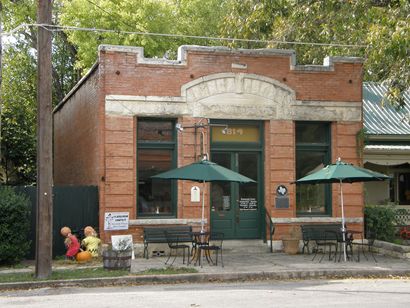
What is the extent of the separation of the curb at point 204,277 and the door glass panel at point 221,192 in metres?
4.02

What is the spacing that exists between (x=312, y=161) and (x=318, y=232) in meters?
2.28

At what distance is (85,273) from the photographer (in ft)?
42.6

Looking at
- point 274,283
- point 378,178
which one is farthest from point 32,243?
point 378,178

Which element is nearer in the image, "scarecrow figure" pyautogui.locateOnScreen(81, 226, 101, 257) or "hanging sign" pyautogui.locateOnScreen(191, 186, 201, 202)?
"scarecrow figure" pyautogui.locateOnScreen(81, 226, 101, 257)

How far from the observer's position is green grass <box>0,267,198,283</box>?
12.5m

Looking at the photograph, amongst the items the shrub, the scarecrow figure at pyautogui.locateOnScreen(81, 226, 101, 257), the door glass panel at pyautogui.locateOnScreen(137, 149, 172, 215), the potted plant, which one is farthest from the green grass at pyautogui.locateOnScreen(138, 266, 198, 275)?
the potted plant

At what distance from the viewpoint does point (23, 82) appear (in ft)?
118

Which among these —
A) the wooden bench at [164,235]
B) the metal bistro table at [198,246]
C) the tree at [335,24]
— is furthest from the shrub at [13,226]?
the tree at [335,24]

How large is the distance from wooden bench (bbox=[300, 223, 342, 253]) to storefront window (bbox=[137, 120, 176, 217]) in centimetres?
375

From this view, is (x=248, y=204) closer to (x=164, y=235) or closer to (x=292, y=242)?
(x=292, y=242)

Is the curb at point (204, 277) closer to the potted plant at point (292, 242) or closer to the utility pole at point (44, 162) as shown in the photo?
the utility pole at point (44, 162)

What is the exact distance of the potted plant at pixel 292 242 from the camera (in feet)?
55.0

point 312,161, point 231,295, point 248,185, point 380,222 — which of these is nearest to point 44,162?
point 231,295

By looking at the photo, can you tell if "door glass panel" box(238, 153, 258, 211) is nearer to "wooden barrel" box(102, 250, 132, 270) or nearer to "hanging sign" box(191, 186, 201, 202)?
"hanging sign" box(191, 186, 201, 202)
